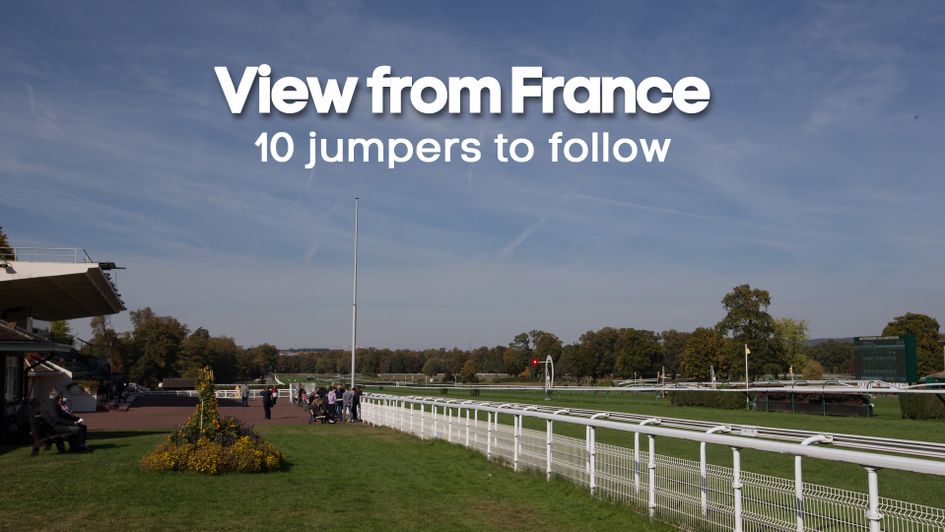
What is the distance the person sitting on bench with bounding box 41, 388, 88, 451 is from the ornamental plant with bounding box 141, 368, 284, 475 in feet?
12.0

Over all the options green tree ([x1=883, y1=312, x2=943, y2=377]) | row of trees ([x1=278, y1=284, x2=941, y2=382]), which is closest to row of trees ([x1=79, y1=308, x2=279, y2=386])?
row of trees ([x1=278, y1=284, x2=941, y2=382])

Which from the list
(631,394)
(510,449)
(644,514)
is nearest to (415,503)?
(644,514)

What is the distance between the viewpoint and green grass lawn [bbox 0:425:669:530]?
9.80 meters

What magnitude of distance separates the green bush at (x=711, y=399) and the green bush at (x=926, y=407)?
972 centimetres

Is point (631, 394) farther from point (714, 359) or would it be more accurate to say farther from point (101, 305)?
point (101, 305)

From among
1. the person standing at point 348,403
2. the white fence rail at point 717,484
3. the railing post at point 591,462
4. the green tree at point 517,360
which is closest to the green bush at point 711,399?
the person standing at point 348,403

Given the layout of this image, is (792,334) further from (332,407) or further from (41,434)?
(41,434)

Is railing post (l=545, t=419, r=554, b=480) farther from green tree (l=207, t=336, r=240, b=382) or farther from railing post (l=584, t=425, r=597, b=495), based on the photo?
green tree (l=207, t=336, r=240, b=382)

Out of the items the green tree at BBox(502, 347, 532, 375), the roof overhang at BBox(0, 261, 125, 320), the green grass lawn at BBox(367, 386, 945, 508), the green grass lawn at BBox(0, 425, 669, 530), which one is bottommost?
the green grass lawn at BBox(367, 386, 945, 508)

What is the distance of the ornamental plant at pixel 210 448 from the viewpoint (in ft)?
46.7

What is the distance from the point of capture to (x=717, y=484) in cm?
845

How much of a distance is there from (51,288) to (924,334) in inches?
3173

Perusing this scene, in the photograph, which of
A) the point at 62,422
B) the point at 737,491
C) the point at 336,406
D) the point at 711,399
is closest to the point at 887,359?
the point at 711,399

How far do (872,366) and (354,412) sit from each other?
30.1 meters
